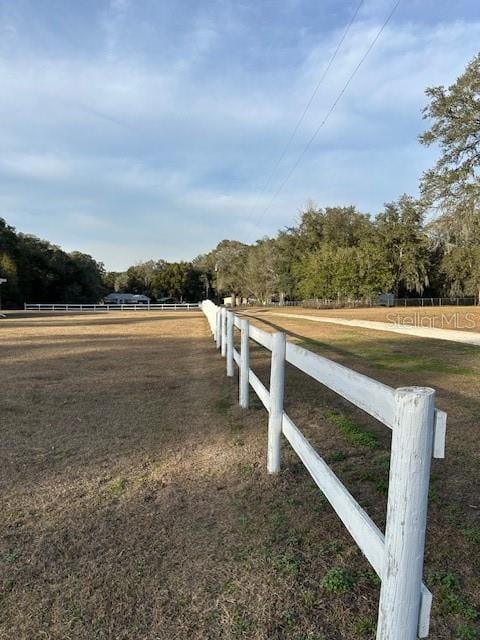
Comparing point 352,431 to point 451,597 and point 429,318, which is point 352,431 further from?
point 429,318

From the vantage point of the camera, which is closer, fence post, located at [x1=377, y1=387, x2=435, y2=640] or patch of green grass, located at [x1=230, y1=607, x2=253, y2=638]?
fence post, located at [x1=377, y1=387, x2=435, y2=640]

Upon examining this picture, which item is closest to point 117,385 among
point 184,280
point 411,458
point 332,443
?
point 332,443

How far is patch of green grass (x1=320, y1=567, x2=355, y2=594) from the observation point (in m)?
2.17

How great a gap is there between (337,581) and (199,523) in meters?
0.98

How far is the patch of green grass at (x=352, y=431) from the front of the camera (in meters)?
4.23

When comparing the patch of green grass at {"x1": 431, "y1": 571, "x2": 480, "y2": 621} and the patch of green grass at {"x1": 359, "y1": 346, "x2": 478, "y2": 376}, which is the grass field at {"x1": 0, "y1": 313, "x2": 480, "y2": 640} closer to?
the patch of green grass at {"x1": 431, "y1": 571, "x2": 480, "y2": 621}

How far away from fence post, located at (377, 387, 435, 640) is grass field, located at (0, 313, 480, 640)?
0.51m

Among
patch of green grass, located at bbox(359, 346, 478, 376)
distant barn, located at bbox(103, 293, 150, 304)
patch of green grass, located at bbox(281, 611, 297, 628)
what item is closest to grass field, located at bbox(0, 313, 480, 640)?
patch of green grass, located at bbox(281, 611, 297, 628)

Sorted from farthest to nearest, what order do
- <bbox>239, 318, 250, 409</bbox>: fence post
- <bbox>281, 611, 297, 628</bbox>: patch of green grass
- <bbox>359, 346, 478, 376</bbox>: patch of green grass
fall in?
<bbox>359, 346, 478, 376</bbox>: patch of green grass < <bbox>239, 318, 250, 409</bbox>: fence post < <bbox>281, 611, 297, 628</bbox>: patch of green grass

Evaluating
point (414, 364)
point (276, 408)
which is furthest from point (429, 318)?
point (276, 408)

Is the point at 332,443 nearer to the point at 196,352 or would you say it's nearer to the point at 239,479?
the point at 239,479

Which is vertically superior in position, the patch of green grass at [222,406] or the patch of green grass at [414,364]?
the patch of green grass at [414,364]

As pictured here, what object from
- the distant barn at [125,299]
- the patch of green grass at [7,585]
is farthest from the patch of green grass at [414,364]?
the distant barn at [125,299]

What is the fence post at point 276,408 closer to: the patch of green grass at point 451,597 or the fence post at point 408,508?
the patch of green grass at point 451,597
